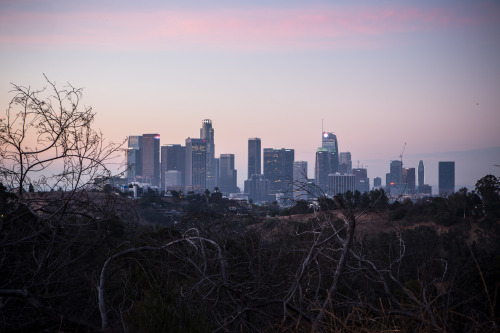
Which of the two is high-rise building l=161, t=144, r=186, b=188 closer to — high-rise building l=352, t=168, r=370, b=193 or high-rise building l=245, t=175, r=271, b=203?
high-rise building l=245, t=175, r=271, b=203

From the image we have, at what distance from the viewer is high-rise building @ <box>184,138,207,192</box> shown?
16338 centimetres

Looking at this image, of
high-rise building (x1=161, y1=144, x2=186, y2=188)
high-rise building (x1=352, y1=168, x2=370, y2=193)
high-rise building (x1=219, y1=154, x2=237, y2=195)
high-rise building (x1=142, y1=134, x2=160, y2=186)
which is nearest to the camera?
high-rise building (x1=352, y1=168, x2=370, y2=193)

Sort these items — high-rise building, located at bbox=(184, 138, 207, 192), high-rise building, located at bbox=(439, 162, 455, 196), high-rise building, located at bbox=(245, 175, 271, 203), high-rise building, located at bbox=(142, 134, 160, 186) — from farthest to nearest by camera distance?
high-rise building, located at bbox=(184, 138, 207, 192)
high-rise building, located at bbox=(142, 134, 160, 186)
high-rise building, located at bbox=(245, 175, 271, 203)
high-rise building, located at bbox=(439, 162, 455, 196)

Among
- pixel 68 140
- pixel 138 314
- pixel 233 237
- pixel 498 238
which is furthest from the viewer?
pixel 498 238

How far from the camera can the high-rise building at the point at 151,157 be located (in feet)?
468

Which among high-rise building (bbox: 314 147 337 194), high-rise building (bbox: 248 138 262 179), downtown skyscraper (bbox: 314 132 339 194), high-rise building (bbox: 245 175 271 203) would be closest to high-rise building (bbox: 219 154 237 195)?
high-rise building (bbox: 248 138 262 179)

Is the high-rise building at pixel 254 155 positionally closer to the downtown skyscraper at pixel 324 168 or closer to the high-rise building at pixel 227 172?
the high-rise building at pixel 227 172

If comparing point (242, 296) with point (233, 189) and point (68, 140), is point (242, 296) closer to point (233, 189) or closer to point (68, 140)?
point (68, 140)

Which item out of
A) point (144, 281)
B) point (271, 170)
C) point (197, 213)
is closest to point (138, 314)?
point (144, 281)

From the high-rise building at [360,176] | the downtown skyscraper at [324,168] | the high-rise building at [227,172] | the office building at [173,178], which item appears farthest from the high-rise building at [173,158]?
the high-rise building at [360,176]

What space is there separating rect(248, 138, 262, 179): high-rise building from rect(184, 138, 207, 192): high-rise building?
19255 mm

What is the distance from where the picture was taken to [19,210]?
733 cm

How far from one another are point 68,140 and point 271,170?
107295mm

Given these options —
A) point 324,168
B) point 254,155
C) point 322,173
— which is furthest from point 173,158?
point 322,173
